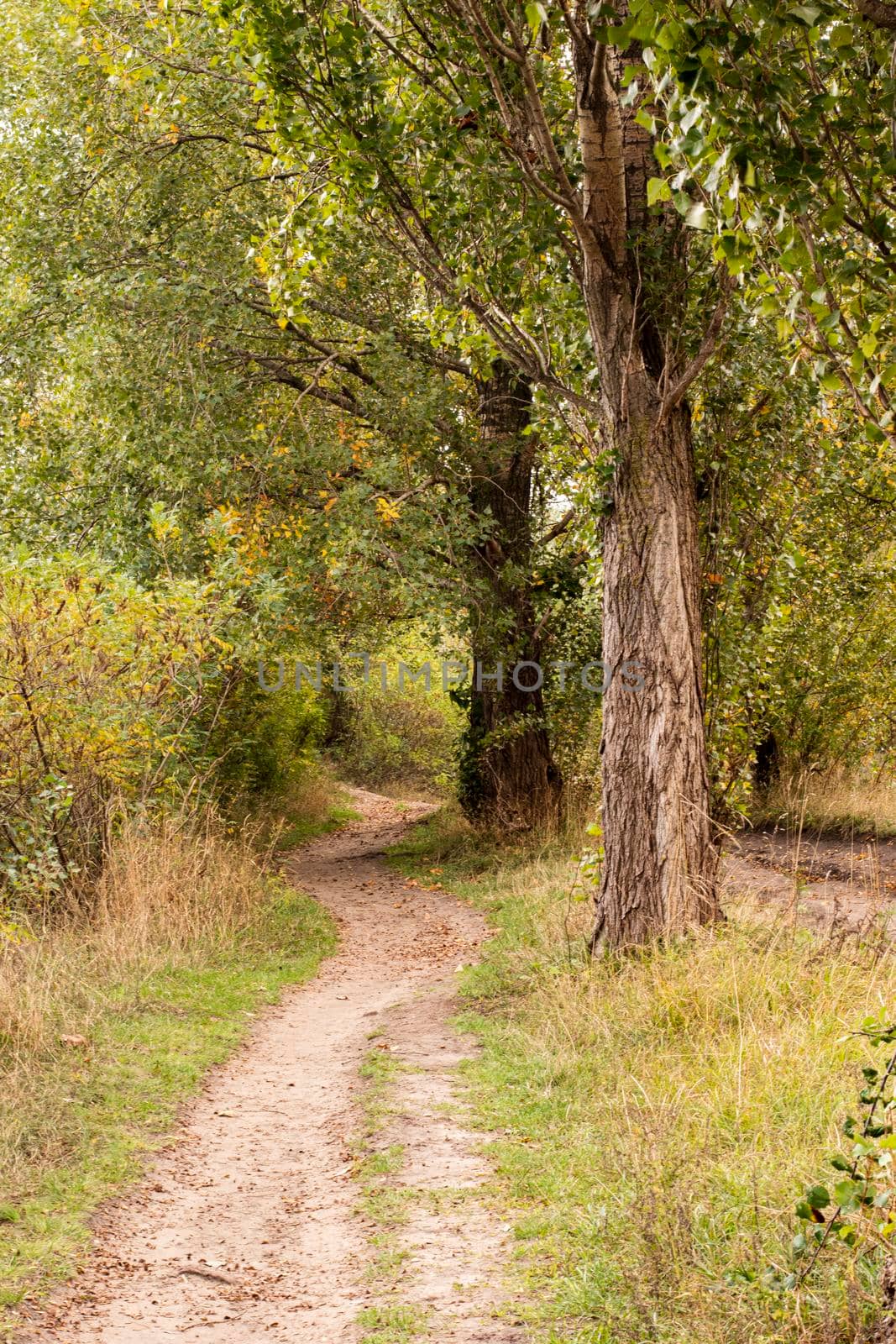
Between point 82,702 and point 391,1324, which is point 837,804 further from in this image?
point 391,1324

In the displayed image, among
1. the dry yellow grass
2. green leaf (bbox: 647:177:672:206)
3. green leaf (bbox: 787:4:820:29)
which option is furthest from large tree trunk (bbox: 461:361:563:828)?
green leaf (bbox: 787:4:820:29)

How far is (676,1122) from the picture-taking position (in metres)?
4.85

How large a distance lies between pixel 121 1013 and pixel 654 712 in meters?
3.74

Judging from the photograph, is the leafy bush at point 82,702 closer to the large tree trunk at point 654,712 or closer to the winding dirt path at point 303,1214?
the winding dirt path at point 303,1214

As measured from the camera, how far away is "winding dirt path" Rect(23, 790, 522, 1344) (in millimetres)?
4238

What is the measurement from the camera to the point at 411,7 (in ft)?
25.9

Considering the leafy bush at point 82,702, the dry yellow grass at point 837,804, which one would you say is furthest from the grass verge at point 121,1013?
the dry yellow grass at point 837,804

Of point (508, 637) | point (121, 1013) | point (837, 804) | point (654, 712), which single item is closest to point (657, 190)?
point (654, 712)

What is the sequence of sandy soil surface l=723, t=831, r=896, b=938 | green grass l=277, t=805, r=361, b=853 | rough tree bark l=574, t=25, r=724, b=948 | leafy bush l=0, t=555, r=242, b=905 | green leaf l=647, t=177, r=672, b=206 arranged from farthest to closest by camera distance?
1. green grass l=277, t=805, r=361, b=853
2. leafy bush l=0, t=555, r=242, b=905
3. sandy soil surface l=723, t=831, r=896, b=938
4. rough tree bark l=574, t=25, r=724, b=948
5. green leaf l=647, t=177, r=672, b=206

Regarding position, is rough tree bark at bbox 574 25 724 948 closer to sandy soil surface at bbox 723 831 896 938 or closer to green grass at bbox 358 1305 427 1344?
sandy soil surface at bbox 723 831 896 938

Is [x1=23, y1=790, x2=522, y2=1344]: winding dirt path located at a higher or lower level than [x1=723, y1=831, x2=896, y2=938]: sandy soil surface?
lower

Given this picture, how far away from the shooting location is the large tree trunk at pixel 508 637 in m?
13.8

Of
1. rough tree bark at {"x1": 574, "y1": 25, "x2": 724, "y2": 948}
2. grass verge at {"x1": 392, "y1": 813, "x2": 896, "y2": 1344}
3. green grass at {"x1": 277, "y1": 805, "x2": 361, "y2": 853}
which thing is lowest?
green grass at {"x1": 277, "y1": 805, "x2": 361, "y2": 853}

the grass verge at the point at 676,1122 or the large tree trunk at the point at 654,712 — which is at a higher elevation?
the large tree trunk at the point at 654,712
